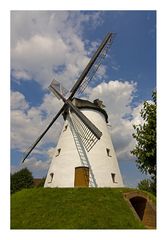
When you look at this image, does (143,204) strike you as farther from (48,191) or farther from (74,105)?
(74,105)

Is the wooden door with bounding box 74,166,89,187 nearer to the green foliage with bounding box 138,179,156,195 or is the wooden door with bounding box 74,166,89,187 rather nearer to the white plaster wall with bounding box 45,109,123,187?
the white plaster wall with bounding box 45,109,123,187

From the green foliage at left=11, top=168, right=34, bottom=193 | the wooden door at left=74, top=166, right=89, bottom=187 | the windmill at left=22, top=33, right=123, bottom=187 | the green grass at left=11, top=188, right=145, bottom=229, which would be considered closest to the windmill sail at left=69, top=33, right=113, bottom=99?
the windmill at left=22, top=33, right=123, bottom=187

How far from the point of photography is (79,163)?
16938 mm

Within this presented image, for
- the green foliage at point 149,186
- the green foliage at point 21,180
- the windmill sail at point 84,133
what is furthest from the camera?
the green foliage at point 21,180

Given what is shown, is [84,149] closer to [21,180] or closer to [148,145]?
[148,145]

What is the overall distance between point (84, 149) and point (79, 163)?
101 cm

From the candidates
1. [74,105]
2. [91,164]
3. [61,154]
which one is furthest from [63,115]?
[91,164]

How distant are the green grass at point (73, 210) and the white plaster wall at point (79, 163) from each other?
6.25 feet

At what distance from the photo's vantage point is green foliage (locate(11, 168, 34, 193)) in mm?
34969

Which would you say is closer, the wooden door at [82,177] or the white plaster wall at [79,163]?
the wooden door at [82,177]

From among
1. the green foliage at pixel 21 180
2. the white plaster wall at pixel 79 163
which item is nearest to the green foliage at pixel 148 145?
the white plaster wall at pixel 79 163

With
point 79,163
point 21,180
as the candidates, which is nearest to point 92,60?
point 79,163

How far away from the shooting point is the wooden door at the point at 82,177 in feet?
52.6

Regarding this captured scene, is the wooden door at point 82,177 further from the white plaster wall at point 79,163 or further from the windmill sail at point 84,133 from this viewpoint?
the windmill sail at point 84,133
